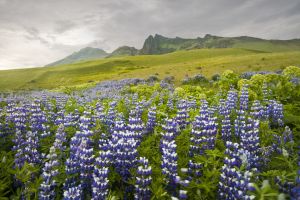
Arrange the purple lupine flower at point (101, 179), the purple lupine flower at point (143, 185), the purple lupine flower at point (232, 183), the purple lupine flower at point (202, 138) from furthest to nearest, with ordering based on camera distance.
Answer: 1. the purple lupine flower at point (202, 138)
2. the purple lupine flower at point (143, 185)
3. the purple lupine flower at point (101, 179)
4. the purple lupine flower at point (232, 183)

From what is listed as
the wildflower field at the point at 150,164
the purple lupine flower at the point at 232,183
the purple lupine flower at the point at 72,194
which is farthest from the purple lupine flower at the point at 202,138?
the purple lupine flower at the point at 72,194

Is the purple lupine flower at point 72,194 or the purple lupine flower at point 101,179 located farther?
the purple lupine flower at point 101,179

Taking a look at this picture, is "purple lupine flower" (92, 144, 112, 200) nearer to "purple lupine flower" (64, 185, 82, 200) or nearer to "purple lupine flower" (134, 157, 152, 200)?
"purple lupine flower" (64, 185, 82, 200)

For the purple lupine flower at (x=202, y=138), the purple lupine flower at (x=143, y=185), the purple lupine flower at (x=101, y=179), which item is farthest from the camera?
the purple lupine flower at (x=202, y=138)

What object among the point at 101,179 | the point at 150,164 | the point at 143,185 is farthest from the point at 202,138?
the point at 101,179

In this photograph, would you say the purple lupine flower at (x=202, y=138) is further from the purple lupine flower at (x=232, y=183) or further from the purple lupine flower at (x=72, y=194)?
the purple lupine flower at (x=72, y=194)

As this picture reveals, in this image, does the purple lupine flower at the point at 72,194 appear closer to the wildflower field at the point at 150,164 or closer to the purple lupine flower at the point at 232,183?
the wildflower field at the point at 150,164

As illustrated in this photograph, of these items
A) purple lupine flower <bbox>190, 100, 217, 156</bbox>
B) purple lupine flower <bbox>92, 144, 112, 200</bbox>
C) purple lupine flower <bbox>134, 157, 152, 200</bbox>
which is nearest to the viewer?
purple lupine flower <bbox>92, 144, 112, 200</bbox>

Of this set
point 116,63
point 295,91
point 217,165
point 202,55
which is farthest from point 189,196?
point 202,55

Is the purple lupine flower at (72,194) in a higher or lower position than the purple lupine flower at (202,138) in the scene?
lower

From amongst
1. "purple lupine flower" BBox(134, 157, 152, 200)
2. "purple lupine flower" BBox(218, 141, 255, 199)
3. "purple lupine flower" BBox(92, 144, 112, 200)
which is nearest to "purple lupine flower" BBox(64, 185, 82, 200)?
"purple lupine flower" BBox(92, 144, 112, 200)

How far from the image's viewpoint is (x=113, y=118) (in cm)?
656

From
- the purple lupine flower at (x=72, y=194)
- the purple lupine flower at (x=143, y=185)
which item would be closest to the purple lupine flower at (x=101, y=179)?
the purple lupine flower at (x=72, y=194)

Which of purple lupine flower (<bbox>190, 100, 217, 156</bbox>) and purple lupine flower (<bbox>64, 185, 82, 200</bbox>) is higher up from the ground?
purple lupine flower (<bbox>190, 100, 217, 156</bbox>)
